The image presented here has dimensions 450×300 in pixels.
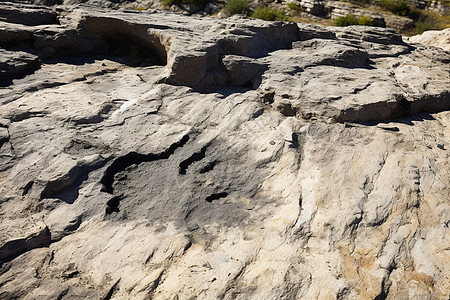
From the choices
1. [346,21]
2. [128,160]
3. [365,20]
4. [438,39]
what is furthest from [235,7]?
[128,160]

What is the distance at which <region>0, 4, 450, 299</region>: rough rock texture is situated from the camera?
4367 mm

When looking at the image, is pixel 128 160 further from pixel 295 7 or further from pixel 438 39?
pixel 295 7

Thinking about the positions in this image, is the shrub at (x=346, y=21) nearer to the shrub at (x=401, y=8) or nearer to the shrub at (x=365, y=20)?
the shrub at (x=365, y=20)

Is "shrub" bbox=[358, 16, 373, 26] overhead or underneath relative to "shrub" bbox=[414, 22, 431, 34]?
overhead

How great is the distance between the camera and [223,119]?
682 centimetres

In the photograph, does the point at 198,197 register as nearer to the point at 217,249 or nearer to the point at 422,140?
the point at 217,249

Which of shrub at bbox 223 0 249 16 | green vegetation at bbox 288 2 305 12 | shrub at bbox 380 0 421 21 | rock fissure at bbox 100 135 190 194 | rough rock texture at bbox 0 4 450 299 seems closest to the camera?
rough rock texture at bbox 0 4 450 299

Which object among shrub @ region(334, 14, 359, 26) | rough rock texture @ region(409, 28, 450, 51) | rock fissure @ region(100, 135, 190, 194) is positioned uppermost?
rough rock texture @ region(409, 28, 450, 51)

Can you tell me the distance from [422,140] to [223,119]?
4.02m

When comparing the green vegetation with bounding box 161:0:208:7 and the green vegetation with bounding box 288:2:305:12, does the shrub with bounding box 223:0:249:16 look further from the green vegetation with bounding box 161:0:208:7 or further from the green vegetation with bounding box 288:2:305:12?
the green vegetation with bounding box 288:2:305:12

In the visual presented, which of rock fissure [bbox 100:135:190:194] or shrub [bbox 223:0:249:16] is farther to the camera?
shrub [bbox 223:0:249:16]

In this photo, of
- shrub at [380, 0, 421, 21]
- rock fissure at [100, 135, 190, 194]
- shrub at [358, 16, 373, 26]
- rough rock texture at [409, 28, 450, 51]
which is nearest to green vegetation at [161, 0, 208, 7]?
shrub at [358, 16, 373, 26]

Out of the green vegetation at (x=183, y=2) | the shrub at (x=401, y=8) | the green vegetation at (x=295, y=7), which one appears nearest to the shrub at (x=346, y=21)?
the green vegetation at (x=295, y=7)

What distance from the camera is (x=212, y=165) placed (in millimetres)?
6074
